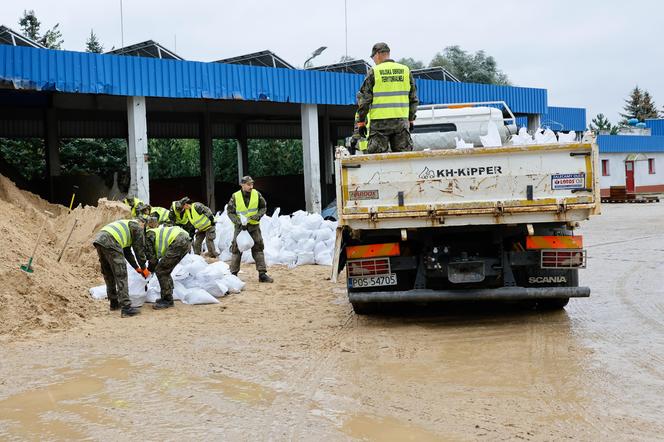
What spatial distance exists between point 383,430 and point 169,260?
17.8 feet

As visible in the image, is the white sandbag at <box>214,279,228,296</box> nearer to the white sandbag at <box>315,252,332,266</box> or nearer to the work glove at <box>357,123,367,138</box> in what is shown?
the work glove at <box>357,123,367,138</box>

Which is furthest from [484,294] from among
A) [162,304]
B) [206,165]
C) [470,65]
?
[470,65]

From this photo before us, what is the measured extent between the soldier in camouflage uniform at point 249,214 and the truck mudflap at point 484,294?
436cm

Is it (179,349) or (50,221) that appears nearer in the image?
(179,349)

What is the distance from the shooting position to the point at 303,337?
7.79 meters

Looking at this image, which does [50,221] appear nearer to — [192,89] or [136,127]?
[136,127]

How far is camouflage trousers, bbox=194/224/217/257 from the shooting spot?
15156mm

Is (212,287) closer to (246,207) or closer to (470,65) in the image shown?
(246,207)

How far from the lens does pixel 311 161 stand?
21.7m

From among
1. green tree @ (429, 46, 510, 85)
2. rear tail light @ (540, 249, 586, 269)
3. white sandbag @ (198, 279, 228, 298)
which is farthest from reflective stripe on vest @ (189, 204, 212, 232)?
green tree @ (429, 46, 510, 85)

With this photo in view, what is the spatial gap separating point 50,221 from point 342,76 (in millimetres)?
11092

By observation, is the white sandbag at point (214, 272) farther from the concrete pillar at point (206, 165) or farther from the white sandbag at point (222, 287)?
the concrete pillar at point (206, 165)

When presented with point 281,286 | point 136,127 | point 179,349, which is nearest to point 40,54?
point 136,127

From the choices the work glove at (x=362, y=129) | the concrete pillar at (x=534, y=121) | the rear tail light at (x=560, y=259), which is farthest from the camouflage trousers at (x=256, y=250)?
the concrete pillar at (x=534, y=121)
